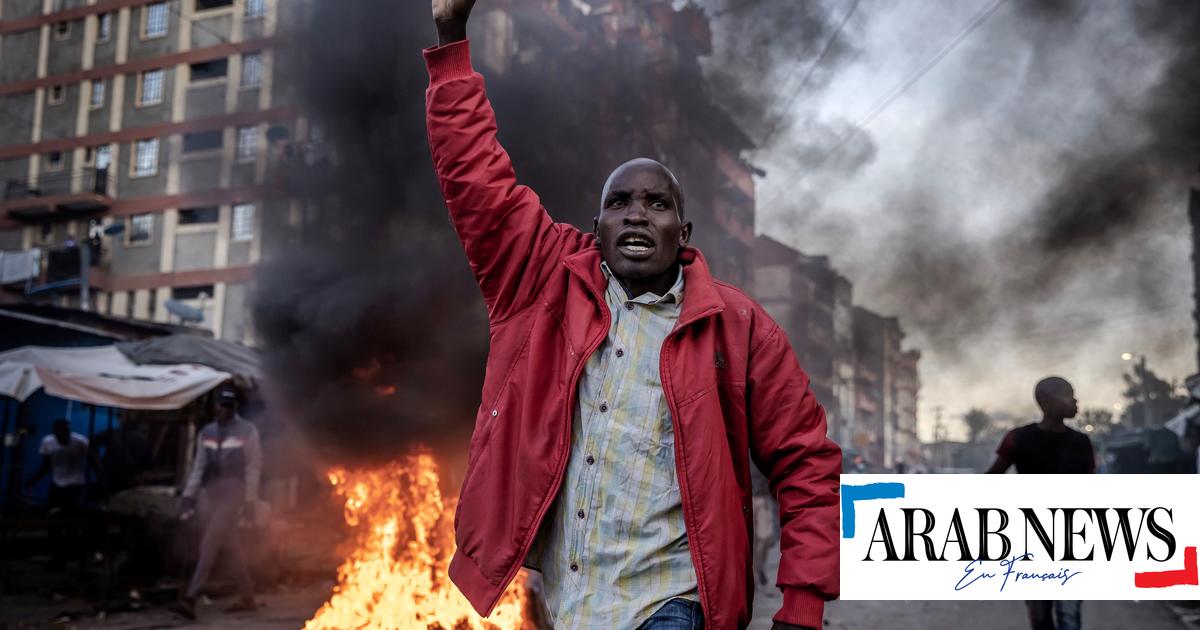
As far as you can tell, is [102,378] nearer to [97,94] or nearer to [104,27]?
[104,27]

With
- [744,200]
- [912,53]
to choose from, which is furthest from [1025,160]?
[744,200]

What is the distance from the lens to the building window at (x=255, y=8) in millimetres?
22641

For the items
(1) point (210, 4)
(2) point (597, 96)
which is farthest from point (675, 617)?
(1) point (210, 4)

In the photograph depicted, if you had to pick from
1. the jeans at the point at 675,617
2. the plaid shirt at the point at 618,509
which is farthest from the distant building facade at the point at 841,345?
the jeans at the point at 675,617

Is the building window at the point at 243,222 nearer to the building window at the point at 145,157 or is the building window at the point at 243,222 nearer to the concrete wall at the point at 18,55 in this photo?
the building window at the point at 145,157

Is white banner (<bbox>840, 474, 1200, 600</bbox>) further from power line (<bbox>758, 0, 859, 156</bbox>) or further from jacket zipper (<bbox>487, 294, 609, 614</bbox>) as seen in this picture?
power line (<bbox>758, 0, 859, 156</bbox>)

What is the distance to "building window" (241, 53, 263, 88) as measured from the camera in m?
22.7

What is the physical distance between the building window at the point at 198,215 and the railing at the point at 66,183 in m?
2.74

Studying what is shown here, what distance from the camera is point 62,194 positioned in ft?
87.4

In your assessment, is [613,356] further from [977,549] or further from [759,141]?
[759,141]

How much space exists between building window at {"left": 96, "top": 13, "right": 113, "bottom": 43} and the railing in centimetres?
364

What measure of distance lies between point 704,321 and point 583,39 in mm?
8371

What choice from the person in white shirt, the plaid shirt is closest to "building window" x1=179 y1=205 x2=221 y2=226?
the person in white shirt

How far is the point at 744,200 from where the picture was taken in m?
12.1
